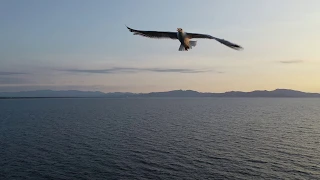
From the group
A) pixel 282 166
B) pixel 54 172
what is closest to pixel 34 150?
pixel 54 172

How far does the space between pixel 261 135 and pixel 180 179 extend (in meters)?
55.9

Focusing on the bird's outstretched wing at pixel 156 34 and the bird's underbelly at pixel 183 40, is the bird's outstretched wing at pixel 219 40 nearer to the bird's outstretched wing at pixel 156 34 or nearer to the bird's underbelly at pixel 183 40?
the bird's underbelly at pixel 183 40

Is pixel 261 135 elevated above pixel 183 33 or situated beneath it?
situated beneath

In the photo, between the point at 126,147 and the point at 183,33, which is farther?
the point at 126,147

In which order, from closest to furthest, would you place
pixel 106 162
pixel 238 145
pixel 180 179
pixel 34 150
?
pixel 180 179 → pixel 106 162 → pixel 34 150 → pixel 238 145

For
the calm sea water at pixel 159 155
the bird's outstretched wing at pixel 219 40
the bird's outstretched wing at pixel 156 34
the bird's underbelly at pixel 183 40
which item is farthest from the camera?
the calm sea water at pixel 159 155

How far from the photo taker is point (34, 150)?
247ft

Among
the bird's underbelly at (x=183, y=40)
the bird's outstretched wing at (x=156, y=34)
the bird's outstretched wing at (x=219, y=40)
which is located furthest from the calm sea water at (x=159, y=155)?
the bird's outstretched wing at (x=219, y=40)

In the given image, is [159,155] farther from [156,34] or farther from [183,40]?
[183,40]

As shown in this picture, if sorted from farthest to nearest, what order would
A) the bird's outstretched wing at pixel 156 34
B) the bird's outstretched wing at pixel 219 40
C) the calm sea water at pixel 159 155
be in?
the calm sea water at pixel 159 155 < the bird's outstretched wing at pixel 156 34 < the bird's outstretched wing at pixel 219 40

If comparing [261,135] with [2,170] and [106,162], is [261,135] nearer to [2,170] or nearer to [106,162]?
[106,162]

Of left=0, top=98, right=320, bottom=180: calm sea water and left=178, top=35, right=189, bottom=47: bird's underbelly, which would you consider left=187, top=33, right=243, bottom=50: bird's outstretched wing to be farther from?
left=0, top=98, right=320, bottom=180: calm sea water

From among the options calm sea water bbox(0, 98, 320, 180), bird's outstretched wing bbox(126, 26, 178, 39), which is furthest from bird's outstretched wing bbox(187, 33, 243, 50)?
calm sea water bbox(0, 98, 320, 180)

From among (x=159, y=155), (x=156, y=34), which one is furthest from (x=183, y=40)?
(x=159, y=155)
